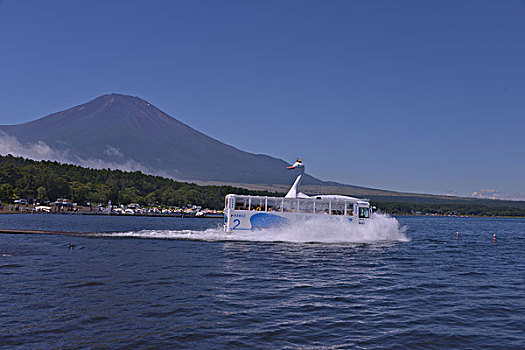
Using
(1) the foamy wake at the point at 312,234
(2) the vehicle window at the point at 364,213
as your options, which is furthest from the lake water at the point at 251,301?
(2) the vehicle window at the point at 364,213

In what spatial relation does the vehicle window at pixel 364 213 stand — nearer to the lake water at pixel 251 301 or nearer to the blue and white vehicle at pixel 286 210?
the blue and white vehicle at pixel 286 210

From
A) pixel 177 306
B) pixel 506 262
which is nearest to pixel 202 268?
pixel 177 306

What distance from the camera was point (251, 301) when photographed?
50.3ft

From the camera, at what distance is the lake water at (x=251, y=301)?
36.8ft

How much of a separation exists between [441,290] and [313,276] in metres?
5.59

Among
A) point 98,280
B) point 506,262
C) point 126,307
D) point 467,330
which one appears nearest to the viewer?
point 467,330

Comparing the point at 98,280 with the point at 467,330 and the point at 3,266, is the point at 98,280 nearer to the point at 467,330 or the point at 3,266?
the point at 3,266

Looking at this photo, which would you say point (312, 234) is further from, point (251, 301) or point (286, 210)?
point (251, 301)

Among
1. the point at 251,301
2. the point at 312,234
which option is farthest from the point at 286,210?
the point at 251,301

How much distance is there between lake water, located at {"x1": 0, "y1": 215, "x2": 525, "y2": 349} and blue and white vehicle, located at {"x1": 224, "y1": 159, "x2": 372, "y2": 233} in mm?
13856

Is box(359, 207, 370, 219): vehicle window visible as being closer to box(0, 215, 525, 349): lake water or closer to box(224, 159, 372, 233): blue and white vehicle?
box(224, 159, 372, 233): blue and white vehicle

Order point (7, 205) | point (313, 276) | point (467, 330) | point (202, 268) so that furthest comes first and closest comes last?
point (7, 205) → point (202, 268) → point (313, 276) → point (467, 330)

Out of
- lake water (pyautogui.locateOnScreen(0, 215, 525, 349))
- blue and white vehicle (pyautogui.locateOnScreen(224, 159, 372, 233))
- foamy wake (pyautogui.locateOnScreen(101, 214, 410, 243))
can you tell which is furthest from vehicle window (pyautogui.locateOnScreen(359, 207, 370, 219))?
lake water (pyautogui.locateOnScreen(0, 215, 525, 349))

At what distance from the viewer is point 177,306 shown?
46.5 feet
